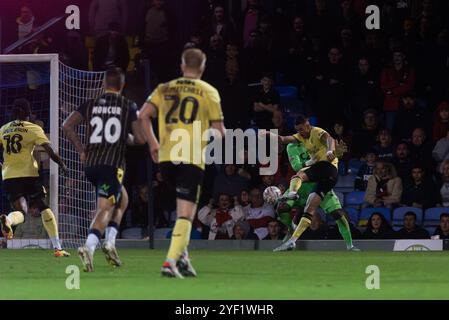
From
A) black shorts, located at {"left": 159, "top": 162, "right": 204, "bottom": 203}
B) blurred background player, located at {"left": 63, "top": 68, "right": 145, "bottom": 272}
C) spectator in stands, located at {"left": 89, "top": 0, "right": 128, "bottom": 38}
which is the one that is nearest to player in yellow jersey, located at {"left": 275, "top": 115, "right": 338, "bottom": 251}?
spectator in stands, located at {"left": 89, "top": 0, "right": 128, "bottom": 38}

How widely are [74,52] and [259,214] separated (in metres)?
5.09

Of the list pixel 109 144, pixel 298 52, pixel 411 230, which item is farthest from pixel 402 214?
pixel 109 144

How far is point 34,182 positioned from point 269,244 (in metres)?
4.63

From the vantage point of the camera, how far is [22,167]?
17844 mm

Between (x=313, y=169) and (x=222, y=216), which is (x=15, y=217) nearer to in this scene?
(x=222, y=216)

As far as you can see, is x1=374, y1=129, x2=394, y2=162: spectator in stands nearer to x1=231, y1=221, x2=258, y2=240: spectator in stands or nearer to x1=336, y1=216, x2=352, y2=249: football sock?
x1=336, y1=216, x2=352, y2=249: football sock

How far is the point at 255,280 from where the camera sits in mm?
12234

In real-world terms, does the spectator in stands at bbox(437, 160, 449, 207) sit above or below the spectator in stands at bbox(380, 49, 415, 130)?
below

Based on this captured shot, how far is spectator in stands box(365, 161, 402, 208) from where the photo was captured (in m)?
20.9

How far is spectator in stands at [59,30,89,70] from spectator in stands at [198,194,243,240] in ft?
12.6

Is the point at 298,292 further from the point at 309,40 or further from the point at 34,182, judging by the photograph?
the point at 309,40

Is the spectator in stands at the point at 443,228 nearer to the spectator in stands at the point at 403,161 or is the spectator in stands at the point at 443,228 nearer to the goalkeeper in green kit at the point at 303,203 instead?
the spectator in stands at the point at 403,161

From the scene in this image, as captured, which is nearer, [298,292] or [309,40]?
[298,292]

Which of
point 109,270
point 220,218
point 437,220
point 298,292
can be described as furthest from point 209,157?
point 298,292
